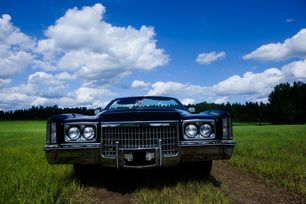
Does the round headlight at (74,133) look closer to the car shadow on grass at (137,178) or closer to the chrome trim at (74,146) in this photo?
the chrome trim at (74,146)

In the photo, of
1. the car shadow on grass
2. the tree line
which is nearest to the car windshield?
the car shadow on grass

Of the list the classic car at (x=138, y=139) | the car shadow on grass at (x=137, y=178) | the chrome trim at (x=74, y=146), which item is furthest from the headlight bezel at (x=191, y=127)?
the chrome trim at (x=74, y=146)

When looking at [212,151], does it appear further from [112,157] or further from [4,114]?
[4,114]

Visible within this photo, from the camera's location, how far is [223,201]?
11.3ft

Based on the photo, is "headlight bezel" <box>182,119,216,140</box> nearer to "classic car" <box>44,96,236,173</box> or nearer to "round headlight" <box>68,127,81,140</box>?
"classic car" <box>44,96,236,173</box>

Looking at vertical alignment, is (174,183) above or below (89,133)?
below

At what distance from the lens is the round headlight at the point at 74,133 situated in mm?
4052

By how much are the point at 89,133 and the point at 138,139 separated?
0.70m

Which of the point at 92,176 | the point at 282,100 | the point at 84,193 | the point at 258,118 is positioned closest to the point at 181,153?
the point at 84,193

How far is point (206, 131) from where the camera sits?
4.11 meters

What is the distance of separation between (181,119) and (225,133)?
25.9 inches

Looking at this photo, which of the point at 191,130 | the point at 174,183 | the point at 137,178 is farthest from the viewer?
the point at 137,178

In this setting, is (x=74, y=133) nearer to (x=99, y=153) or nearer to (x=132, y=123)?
(x=99, y=153)

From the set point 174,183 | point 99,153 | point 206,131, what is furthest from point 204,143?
point 99,153
